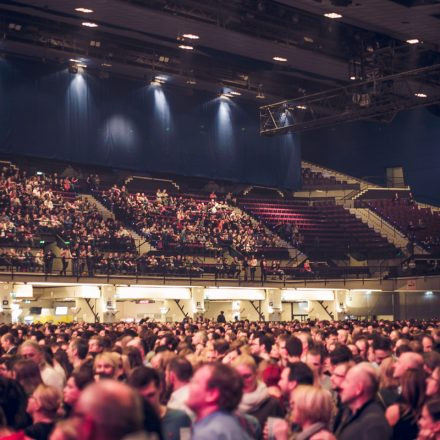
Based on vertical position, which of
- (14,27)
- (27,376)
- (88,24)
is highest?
(14,27)

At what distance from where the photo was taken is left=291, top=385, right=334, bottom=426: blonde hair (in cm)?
574

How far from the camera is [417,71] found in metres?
31.5

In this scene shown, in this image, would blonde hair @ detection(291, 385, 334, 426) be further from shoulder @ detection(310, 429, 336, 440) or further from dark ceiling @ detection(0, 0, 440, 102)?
dark ceiling @ detection(0, 0, 440, 102)

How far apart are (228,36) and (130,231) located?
9.19m

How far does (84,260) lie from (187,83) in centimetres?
1484

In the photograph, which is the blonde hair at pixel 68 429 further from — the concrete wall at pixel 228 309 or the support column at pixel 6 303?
the concrete wall at pixel 228 309

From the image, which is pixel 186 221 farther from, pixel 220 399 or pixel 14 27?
pixel 220 399

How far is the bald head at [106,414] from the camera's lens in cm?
334

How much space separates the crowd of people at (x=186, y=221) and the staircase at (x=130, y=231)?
0.22 metres

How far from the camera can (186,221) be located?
43000 millimetres

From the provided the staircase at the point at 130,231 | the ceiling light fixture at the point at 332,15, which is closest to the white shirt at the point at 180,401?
the ceiling light fixture at the point at 332,15

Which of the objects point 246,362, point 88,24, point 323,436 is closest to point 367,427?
point 323,436

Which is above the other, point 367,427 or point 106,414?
point 106,414

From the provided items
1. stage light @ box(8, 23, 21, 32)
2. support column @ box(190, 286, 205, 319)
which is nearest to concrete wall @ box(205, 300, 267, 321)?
support column @ box(190, 286, 205, 319)
